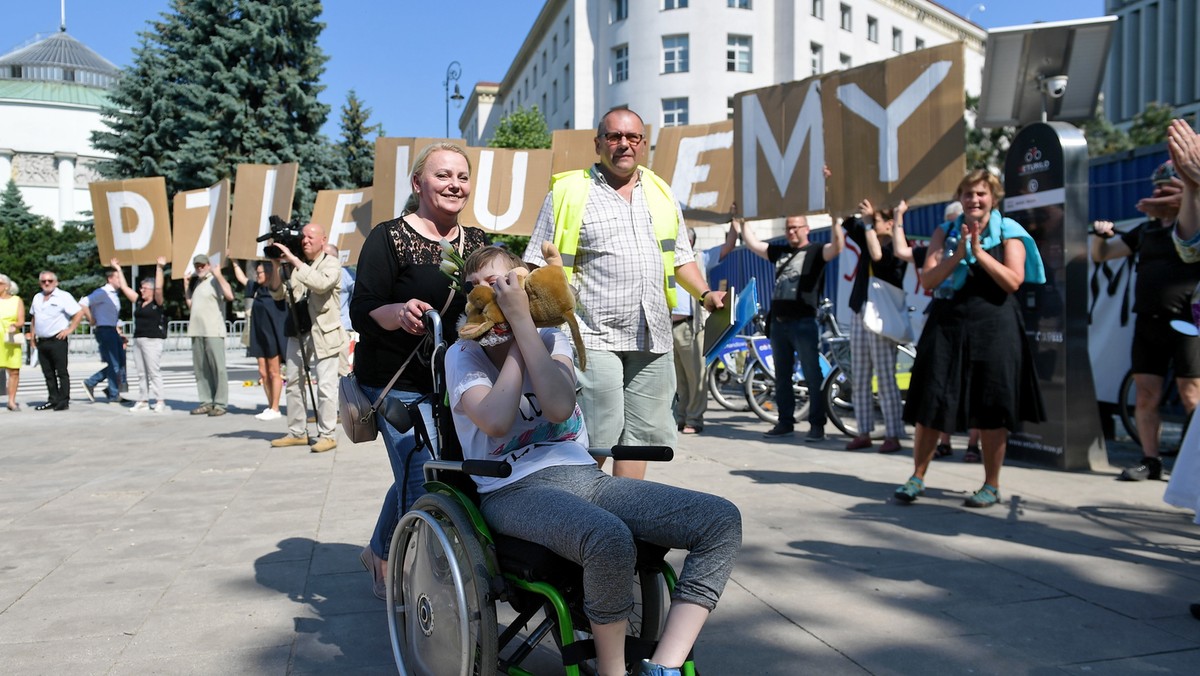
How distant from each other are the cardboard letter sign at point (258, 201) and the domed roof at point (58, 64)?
91.2 m

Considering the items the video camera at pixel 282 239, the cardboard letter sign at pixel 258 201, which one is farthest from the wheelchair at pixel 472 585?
the cardboard letter sign at pixel 258 201

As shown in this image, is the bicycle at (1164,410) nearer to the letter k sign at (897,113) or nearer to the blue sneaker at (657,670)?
the letter k sign at (897,113)

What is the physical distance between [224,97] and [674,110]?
2141 centimetres

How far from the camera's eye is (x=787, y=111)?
10469 millimetres

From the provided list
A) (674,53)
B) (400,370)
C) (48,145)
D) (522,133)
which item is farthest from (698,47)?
Answer: (48,145)

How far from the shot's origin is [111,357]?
1461cm

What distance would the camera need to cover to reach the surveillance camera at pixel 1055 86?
7344mm

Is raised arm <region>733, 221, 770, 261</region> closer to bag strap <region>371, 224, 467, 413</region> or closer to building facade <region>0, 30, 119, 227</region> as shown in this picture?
bag strap <region>371, 224, 467, 413</region>

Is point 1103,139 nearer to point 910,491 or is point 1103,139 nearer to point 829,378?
point 829,378

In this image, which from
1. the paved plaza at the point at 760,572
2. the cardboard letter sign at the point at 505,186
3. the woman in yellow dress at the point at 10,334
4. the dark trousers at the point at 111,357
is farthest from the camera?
the dark trousers at the point at 111,357

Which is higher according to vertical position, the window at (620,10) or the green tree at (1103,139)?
the window at (620,10)

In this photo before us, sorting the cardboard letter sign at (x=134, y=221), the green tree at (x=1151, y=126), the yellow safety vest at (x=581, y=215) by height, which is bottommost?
the yellow safety vest at (x=581, y=215)

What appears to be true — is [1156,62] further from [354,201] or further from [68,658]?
[68,658]

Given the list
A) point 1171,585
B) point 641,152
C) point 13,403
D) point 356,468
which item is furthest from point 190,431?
point 1171,585
